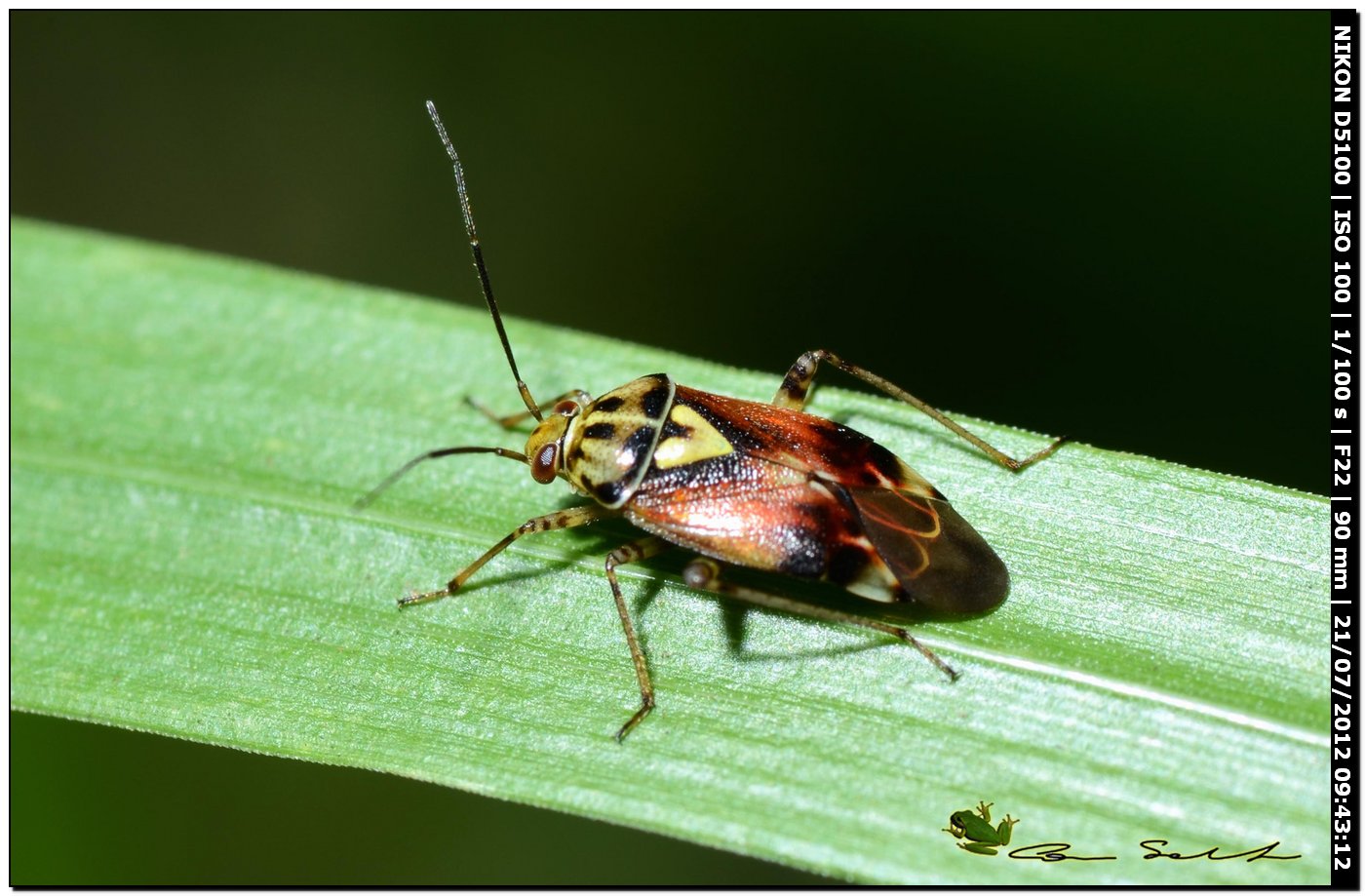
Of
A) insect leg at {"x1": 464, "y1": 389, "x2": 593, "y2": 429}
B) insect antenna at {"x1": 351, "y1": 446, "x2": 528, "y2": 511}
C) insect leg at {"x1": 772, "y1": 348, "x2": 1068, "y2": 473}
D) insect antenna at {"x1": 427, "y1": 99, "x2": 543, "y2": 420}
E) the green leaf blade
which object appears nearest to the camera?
the green leaf blade

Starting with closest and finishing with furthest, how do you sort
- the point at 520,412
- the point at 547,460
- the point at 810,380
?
the point at 547,460, the point at 810,380, the point at 520,412

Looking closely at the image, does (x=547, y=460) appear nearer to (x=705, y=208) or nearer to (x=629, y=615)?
(x=629, y=615)

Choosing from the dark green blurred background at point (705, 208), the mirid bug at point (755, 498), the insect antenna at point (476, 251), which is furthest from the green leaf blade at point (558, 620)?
the dark green blurred background at point (705, 208)

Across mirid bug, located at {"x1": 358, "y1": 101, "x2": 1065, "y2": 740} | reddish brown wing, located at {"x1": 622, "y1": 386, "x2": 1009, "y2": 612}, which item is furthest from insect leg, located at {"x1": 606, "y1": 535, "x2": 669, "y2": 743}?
reddish brown wing, located at {"x1": 622, "y1": 386, "x2": 1009, "y2": 612}

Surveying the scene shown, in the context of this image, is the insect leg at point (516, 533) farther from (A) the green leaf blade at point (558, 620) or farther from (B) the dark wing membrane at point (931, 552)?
(B) the dark wing membrane at point (931, 552)

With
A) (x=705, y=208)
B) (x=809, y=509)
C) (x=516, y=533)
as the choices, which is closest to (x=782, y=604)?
(x=809, y=509)

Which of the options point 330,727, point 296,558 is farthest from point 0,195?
point 330,727

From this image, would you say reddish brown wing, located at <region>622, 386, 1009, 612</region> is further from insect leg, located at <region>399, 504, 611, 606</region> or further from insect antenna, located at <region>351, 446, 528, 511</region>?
insect antenna, located at <region>351, 446, 528, 511</region>
